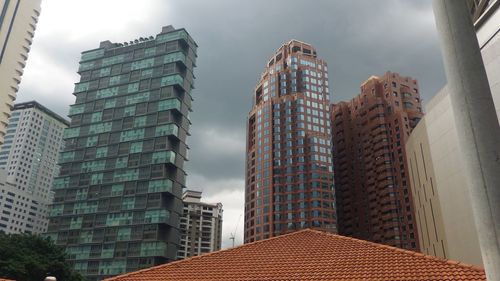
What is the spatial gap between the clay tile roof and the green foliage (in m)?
36.3

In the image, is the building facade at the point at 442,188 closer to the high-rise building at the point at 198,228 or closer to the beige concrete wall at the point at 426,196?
the beige concrete wall at the point at 426,196

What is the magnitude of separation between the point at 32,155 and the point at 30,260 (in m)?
148

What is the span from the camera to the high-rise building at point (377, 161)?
101125mm

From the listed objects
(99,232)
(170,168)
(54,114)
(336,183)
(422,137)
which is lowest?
(99,232)

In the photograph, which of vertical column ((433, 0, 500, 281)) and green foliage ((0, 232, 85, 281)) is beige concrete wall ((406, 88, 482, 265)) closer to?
vertical column ((433, 0, 500, 281))

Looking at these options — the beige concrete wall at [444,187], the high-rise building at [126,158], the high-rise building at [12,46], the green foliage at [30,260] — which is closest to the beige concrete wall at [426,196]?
the beige concrete wall at [444,187]

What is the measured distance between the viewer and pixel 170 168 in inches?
3337

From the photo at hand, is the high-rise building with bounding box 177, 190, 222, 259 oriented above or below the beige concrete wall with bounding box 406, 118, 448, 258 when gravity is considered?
above

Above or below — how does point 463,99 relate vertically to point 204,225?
below

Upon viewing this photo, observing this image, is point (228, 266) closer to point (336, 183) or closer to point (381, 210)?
point (381, 210)

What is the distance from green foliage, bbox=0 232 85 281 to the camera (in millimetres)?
47062

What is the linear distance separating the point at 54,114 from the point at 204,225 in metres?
86.1

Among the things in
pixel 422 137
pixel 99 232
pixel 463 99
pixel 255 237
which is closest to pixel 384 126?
pixel 255 237

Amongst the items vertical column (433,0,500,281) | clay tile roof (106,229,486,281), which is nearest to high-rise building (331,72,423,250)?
clay tile roof (106,229,486,281)
